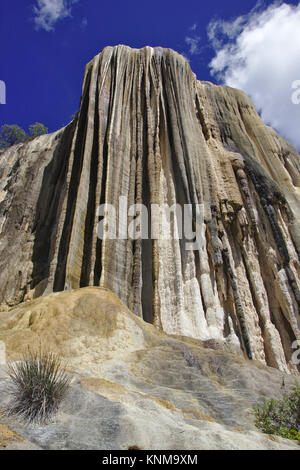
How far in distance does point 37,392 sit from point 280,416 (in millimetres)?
3458

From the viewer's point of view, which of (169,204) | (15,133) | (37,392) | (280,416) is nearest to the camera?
(37,392)

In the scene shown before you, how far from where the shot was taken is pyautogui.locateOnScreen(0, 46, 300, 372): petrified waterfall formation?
473 inches

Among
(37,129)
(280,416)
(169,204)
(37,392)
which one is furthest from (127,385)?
(37,129)

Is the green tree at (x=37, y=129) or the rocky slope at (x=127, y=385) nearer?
the rocky slope at (x=127, y=385)

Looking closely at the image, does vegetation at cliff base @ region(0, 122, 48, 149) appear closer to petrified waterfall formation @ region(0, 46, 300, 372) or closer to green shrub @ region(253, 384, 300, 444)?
petrified waterfall formation @ region(0, 46, 300, 372)

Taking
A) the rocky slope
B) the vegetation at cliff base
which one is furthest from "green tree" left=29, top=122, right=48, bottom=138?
the rocky slope

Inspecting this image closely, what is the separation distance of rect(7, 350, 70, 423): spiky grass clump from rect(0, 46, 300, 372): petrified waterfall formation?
677 cm

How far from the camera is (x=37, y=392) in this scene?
4062 millimetres

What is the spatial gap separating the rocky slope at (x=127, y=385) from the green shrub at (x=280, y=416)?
0.58ft

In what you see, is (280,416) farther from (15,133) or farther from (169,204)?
(15,133)

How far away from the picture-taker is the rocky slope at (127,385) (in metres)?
3.59

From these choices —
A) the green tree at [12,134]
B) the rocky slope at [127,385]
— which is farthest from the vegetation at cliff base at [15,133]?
the rocky slope at [127,385]

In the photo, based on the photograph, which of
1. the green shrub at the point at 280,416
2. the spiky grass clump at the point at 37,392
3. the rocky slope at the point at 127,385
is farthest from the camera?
the green shrub at the point at 280,416

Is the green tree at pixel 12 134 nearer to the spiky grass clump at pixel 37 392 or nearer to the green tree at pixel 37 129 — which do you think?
the green tree at pixel 37 129
